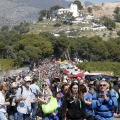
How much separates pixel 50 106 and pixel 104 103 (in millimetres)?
1783

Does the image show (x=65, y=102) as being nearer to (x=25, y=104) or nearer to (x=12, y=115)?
(x=25, y=104)

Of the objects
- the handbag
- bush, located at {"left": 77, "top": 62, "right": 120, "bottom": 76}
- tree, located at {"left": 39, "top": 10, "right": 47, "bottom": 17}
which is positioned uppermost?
the handbag

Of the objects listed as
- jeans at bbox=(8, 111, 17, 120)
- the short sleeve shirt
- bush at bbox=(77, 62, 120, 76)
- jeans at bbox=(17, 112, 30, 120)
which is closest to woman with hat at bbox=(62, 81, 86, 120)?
the short sleeve shirt

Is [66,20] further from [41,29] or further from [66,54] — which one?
[66,54]

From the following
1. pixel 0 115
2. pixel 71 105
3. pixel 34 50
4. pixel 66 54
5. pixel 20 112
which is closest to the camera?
pixel 71 105

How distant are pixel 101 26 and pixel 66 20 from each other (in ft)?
51.2

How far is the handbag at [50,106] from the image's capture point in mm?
9055

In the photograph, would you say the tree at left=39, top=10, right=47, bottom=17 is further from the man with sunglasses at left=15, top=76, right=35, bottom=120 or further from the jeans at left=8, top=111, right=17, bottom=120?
the man with sunglasses at left=15, top=76, right=35, bottom=120

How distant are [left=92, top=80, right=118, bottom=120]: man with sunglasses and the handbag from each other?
152 cm

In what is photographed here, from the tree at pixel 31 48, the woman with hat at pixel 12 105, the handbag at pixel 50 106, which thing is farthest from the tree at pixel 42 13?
the handbag at pixel 50 106

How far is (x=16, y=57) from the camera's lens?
93.2 metres

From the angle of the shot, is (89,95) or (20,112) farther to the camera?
(20,112)

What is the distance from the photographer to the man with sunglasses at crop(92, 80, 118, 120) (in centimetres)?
747

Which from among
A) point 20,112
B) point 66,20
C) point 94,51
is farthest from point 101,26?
point 20,112
